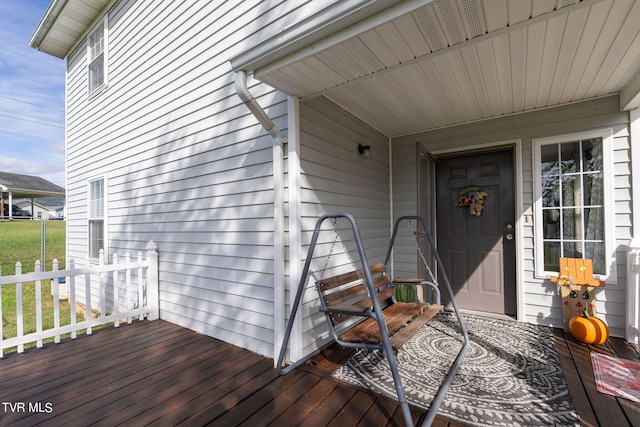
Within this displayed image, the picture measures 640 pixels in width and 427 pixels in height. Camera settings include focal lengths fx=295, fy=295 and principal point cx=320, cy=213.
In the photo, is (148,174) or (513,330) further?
(148,174)

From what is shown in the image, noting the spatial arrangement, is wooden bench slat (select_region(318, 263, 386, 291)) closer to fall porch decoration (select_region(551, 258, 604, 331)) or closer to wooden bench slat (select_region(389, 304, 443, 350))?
wooden bench slat (select_region(389, 304, 443, 350))

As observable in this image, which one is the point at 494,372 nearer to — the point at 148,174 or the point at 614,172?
the point at 614,172

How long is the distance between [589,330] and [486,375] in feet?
4.09

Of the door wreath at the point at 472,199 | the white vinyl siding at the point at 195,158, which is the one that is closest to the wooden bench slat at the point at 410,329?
the white vinyl siding at the point at 195,158

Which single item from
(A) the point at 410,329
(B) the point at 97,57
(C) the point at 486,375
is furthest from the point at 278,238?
(B) the point at 97,57

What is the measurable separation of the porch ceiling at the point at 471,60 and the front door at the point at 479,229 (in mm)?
718

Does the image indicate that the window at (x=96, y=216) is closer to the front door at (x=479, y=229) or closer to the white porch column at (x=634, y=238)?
the front door at (x=479, y=229)

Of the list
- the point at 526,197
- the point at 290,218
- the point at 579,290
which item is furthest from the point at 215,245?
the point at 579,290

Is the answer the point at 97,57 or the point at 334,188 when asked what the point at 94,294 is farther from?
the point at 334,188

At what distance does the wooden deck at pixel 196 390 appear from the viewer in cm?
175

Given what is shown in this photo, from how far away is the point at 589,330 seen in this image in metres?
2.59

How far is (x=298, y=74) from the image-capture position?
2.06 m

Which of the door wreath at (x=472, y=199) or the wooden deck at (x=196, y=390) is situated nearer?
the wooden deck at (x=196, y=390)

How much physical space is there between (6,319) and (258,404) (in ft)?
17.0
